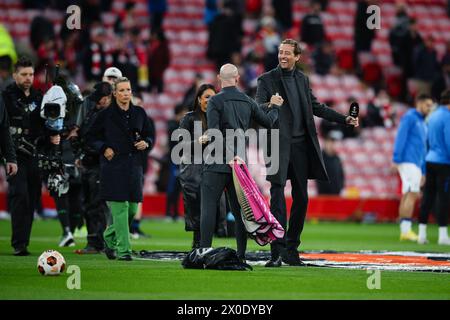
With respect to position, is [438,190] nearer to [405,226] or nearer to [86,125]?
[405,226]

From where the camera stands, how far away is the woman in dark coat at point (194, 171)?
1521cm

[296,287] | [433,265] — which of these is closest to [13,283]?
[296,287]

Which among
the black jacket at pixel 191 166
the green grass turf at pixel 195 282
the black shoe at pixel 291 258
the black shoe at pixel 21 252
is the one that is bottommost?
the black shoe at pixel 21 252

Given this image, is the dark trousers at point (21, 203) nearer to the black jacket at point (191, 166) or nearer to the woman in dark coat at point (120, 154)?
the woman in dark coat at point (120, 154)

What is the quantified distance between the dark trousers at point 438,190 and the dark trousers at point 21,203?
764cm

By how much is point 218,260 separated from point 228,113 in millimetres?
1700

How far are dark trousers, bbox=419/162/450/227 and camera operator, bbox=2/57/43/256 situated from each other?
7.56m

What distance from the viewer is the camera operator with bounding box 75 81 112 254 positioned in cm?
1609

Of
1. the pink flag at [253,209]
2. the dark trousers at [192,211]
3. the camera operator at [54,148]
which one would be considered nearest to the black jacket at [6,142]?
the camera operator at [54,148]

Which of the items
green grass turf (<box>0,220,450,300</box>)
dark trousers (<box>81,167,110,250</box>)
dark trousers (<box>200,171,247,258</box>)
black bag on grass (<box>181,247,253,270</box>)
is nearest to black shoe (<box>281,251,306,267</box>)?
green grass turf (<box>0,220,450,300</box>)

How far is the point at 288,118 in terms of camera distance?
14172mm

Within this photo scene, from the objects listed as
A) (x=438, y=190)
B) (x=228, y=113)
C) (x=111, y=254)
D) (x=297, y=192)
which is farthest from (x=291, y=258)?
(x=438, y=190)

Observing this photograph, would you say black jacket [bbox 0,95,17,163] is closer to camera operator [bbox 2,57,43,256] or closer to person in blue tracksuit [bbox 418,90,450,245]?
camera operator [bbox 2,57,43,256]
